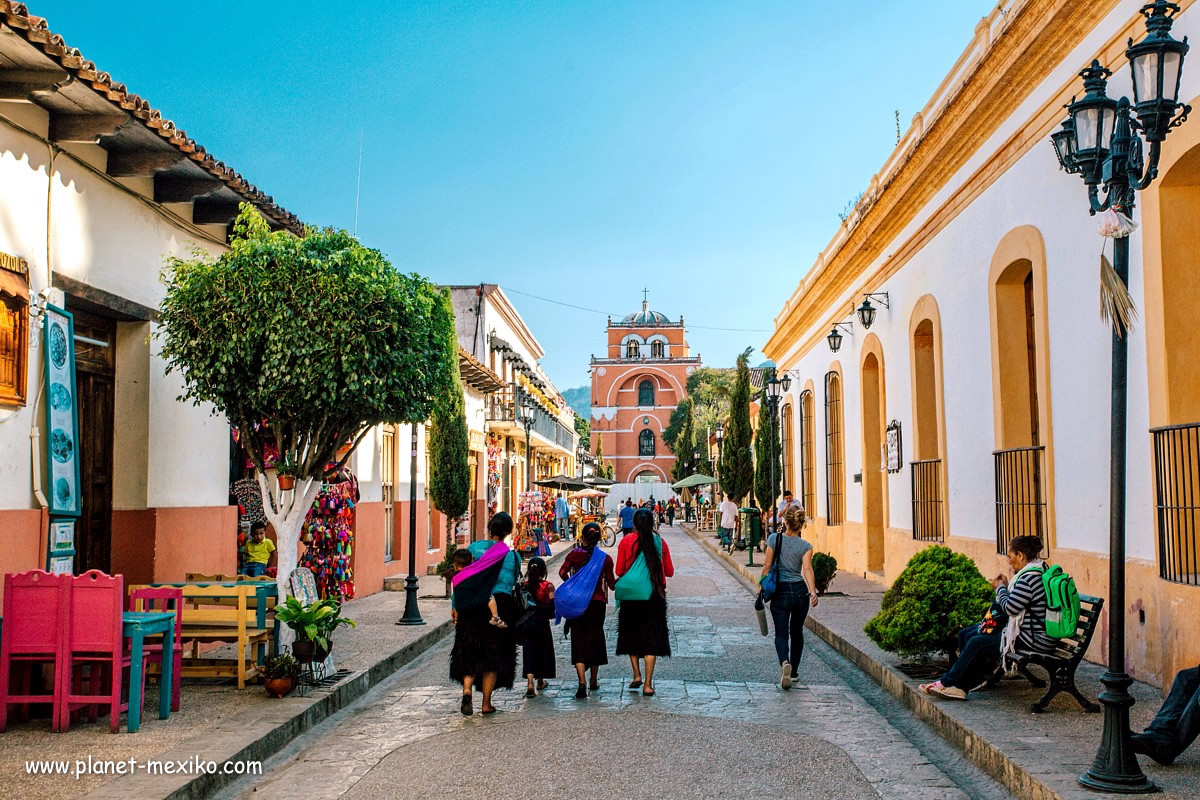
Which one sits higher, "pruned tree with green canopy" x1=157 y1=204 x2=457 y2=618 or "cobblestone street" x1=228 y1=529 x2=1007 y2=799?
"pruned tree with green canopy" x1=157 y1=204 x2=457 y2=618

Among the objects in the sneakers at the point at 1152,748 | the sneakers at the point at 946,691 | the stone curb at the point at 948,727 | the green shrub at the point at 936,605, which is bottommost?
the stone curb at the point at 948,727

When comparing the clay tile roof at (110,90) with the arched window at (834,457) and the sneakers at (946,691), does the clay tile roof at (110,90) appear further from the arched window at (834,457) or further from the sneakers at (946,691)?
the arched window at (834,457)

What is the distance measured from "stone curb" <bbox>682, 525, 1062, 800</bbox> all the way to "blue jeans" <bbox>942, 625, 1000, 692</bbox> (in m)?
0.26

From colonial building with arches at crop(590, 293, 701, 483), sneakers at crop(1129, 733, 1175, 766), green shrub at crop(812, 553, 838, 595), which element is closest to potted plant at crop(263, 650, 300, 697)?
sneakers at crop(1129, 733, 1175, 766)

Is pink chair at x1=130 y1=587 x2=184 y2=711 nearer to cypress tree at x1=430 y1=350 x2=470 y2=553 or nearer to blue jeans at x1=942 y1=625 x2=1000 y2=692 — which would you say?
blue jeans at x1=942 y1=625 x2=1000 y2=692

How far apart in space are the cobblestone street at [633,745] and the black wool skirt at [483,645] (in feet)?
1.15

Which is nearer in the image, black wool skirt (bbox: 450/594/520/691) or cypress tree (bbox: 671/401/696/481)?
black wool skirt (bbox: 450/594/520/691)

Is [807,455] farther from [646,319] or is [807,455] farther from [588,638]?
[646,319]

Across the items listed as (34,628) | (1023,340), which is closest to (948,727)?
(1023,340)

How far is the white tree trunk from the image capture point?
907 centimetres

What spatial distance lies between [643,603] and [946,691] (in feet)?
8.41

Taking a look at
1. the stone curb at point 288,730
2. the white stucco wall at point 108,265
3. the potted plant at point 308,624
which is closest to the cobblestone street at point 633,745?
the stone curb at point 288,730

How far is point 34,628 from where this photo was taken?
6.84 metres

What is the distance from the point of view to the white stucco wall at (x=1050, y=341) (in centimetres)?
853
